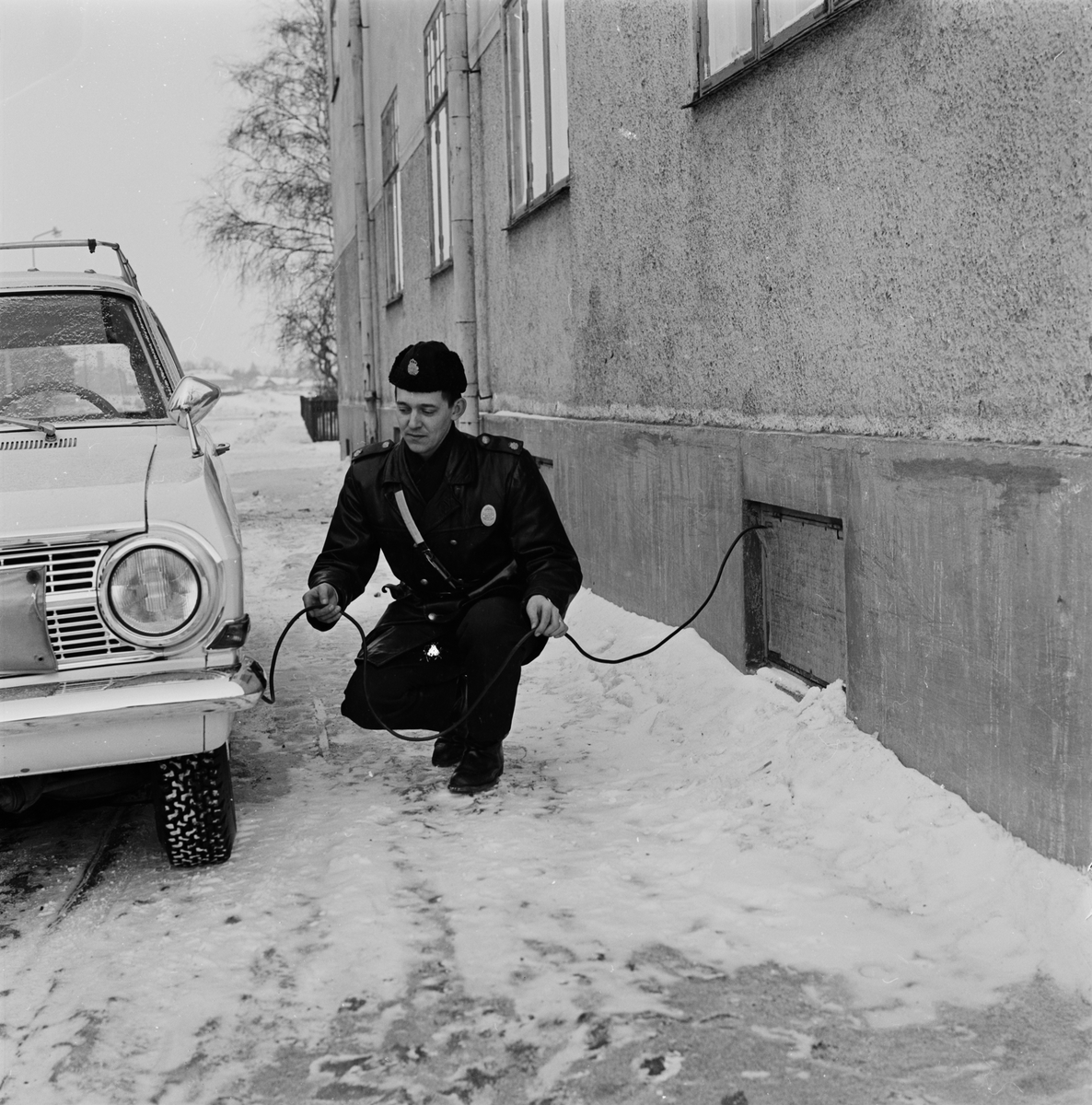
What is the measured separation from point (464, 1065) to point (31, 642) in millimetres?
1572

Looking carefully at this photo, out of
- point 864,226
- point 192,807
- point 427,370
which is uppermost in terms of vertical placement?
point 864,226

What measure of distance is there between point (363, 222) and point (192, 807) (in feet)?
45.9

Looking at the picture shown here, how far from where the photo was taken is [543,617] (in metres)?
3.96

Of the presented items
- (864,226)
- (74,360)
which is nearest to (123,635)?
(74,360)

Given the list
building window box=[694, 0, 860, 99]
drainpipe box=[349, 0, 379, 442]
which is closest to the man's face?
building window box=[694, 0, 860, 99]

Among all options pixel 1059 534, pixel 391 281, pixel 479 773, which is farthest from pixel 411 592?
pixel 391 281

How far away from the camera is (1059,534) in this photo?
9.73 feet

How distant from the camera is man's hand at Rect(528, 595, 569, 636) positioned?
3.96m

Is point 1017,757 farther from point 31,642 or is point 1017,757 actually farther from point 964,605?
→ point 31,642

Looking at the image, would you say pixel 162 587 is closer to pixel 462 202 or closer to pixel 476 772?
pixel 476 772

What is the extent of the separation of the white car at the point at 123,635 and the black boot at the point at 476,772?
0.84 m

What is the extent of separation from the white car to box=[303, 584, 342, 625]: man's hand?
35cm

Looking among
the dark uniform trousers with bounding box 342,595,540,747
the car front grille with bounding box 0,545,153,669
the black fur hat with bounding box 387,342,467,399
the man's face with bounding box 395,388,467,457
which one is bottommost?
the dark uniform trousers with bounding box 342,595,540,747

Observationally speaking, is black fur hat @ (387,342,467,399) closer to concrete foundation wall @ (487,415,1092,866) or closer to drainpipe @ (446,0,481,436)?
concrete foundation wall @ (487,415,1092,866)
